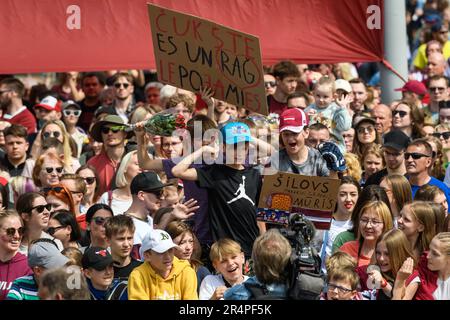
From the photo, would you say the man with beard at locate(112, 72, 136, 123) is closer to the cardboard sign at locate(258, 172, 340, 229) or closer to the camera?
the cardboard sign at locate(258, 172, 340, 229)

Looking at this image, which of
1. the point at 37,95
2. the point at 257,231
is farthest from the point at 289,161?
the point at 37,95

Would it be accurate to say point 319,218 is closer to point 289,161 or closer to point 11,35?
point 289,161

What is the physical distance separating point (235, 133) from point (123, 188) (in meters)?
1.93

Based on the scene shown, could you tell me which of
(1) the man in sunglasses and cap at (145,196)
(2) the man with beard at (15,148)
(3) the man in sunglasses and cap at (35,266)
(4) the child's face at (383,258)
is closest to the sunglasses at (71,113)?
(2) the man with beard at (15,148)

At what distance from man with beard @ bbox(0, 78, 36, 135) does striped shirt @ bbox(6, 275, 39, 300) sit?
5593 millimetres

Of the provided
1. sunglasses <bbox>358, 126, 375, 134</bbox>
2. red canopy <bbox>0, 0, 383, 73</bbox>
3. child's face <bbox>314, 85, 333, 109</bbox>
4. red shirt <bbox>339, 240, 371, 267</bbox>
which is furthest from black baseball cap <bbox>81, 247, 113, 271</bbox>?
child's face <bbox>314, 85, 333, 109</bbox>

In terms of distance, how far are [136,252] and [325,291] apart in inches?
74.9

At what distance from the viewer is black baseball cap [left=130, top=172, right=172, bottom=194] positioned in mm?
11172

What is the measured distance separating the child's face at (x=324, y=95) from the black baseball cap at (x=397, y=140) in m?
1.11

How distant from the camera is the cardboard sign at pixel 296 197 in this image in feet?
33.3

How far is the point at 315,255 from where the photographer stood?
8820mm

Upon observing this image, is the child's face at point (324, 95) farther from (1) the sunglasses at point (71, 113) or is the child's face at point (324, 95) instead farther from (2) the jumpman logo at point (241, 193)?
(2) the jumpman logo at point (241, 193)

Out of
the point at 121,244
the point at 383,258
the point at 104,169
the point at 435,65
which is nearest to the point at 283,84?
the point at 104,169

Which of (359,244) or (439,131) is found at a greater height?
(439,131)
